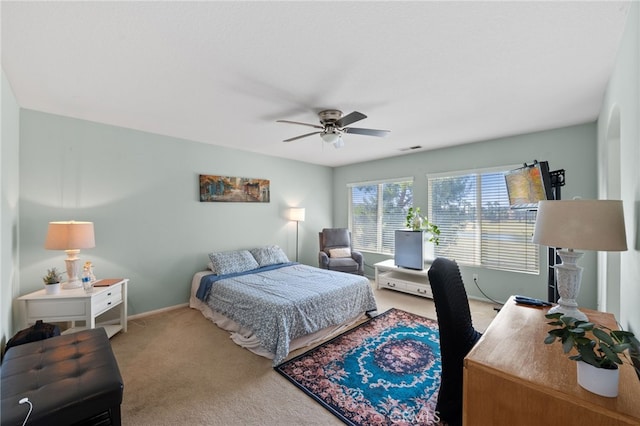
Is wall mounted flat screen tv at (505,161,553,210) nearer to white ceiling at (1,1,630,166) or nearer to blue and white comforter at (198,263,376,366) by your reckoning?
white ceiling at (1,1,630,166)

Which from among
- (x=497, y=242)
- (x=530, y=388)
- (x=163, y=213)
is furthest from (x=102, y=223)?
(x=497, y=242)

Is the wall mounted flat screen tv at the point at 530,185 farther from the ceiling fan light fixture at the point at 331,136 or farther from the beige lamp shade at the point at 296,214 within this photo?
the beige lamp shade at the point at 296,214

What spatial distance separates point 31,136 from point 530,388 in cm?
460

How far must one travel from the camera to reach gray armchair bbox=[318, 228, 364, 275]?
4.82 m

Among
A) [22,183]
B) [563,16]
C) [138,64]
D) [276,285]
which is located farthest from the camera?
[276,285]

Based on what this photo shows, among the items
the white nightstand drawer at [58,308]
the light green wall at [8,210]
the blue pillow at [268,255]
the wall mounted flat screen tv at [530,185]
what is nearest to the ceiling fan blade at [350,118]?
the wall mounted flat screen tv at [530,185]

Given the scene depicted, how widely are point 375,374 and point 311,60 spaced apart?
8.50ft

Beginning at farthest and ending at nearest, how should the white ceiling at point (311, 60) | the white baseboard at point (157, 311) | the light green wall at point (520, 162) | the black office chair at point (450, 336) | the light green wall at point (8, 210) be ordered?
the white baseboard at point (157, 311), the light green wall at point (520, 162), the light green wall at point (8, 210), the black office chair at point (450, 336), the white ceiling at point (311, 60)

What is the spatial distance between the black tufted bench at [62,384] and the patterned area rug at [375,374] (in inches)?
50.1

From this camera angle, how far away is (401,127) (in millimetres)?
3418

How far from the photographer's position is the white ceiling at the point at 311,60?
1.48 m

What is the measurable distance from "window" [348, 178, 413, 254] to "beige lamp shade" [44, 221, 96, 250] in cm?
456

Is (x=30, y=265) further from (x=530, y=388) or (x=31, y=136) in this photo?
(x=530, y=388)

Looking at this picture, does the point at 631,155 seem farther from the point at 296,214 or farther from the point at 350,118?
the point at 296,214
